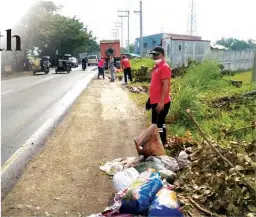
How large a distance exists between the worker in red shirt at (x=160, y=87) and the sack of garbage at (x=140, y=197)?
2.22 meters

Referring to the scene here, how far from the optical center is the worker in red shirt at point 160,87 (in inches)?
242

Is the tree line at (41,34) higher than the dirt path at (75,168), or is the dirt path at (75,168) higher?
the tree line at (41,34)

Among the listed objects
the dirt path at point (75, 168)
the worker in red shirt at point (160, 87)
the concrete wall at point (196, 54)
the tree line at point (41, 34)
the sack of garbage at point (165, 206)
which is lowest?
the dirt path at point (75, 168)

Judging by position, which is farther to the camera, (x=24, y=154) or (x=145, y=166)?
(x=24, y=154)

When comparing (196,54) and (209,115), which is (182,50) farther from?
(209,115)

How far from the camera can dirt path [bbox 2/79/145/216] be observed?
14.8ft

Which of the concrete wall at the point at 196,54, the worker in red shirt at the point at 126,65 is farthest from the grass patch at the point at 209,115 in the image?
the concrete wall at the point at 196,54

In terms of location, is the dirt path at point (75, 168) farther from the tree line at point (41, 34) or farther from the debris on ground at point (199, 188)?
the tree line at point (41, 34)

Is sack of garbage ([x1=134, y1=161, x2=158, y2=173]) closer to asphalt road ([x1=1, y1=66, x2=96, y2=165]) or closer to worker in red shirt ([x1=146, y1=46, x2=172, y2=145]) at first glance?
worker in red shirt ([x1=146, y1=46, x2=172, y2=145])

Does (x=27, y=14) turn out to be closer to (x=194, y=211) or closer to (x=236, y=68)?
(x=236, y=68)

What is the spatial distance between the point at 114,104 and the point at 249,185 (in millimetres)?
9141

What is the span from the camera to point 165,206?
12.8 ft

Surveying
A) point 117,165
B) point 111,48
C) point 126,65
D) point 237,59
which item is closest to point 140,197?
point 117,165

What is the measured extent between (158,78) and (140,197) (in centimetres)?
271
